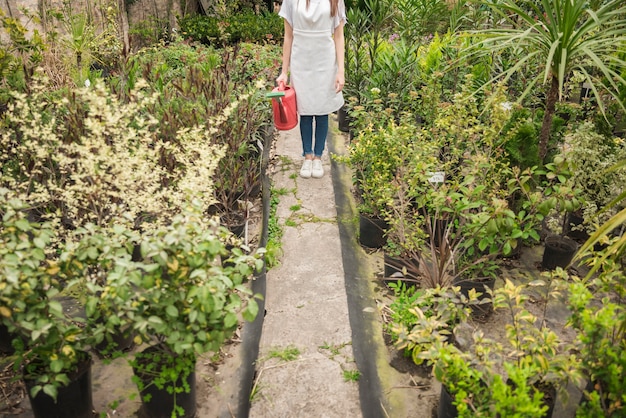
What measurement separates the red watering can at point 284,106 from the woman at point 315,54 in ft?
0.18

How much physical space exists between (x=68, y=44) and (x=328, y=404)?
16.5 ft

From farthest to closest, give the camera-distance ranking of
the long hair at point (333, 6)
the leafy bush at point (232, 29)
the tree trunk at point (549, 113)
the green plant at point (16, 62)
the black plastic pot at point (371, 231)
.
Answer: the leafy bush at point (232, 29), the green plant at point (16, 62), the long hair at point (333, 6), the black plastic pot at point (371, 231), the tree trunk at point (549, 113)

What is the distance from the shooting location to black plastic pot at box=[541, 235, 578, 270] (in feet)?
11.6

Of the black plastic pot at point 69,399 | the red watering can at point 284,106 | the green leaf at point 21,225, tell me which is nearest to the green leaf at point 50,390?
the black plastic pot at point 69,399

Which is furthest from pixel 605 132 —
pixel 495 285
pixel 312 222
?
pixel 312 222

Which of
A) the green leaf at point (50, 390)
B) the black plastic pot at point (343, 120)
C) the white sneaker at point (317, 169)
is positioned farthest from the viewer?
the black plastic pot at point (343, 120)

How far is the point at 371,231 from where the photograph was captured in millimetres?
3750

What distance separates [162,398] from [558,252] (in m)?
2.61

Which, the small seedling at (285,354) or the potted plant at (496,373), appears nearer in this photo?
the potted plant at (496,373)

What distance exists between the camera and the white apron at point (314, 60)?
Result: 398 centimetres

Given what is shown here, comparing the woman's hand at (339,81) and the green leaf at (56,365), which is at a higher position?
the woman's hand at (339,81)

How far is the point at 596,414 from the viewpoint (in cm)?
196

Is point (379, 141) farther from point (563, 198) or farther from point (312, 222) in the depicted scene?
point (563, 198)

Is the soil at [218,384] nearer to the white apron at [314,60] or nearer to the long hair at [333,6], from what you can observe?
the white apron at [314,60]
